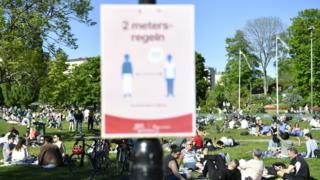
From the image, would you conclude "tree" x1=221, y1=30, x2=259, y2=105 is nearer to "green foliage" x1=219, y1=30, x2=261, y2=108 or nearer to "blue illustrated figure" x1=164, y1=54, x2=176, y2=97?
"green foliage" x1=219, y1=30, x2=261, y2=108

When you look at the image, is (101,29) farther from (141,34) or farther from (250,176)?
(250,176)

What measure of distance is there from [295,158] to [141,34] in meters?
10.4

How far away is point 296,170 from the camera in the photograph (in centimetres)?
1327

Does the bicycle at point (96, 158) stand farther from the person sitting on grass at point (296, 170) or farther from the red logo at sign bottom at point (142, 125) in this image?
the red logo at sign bottom at point (142, 125)

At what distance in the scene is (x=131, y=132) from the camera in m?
3.93

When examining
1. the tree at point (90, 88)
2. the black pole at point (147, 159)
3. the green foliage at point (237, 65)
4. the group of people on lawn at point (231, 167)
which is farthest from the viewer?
the tree at point (90, 88)

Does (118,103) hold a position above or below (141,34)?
below

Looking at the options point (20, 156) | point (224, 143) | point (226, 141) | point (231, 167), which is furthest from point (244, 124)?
point (231, 167)

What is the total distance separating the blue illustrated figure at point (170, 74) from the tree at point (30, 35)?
22.4 metres

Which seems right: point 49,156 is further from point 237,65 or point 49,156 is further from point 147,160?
point 237,65

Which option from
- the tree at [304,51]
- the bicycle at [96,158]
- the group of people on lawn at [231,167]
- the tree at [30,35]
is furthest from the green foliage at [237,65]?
the group of people on lawn at [231,167]

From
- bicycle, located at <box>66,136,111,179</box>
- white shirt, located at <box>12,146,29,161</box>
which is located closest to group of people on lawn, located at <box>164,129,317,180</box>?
bicycle, located at <box>66,136,111,179</box>

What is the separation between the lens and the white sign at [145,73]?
393 centimetres

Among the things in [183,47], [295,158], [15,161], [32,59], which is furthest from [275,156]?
[183,47]
